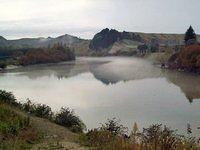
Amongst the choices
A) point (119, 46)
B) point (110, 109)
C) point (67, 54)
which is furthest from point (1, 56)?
point (110, 109)

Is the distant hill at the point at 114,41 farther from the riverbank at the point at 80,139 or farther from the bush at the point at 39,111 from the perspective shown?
the riverbank at the point at 80,139

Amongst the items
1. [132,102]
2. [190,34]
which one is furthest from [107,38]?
[132,102]

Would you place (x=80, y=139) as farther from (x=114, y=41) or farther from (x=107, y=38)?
(x=107, y=38)

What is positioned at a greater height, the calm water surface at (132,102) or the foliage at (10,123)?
the foliage at (10,123)

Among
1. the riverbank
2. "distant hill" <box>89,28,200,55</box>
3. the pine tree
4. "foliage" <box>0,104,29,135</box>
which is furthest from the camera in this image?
"distant hill" <box>89,28,200,55</box>

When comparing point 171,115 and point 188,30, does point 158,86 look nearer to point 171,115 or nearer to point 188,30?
point 171,115

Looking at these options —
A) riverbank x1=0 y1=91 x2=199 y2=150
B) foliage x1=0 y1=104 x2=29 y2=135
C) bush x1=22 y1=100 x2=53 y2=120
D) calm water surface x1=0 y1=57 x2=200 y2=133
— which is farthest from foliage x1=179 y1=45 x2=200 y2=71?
foliage x1=0 y1=104 x2=29 y2=135

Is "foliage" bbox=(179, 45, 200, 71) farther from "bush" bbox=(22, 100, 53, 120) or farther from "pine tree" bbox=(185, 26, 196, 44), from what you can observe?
"bush" bbox=(22, 100, 53, 120)

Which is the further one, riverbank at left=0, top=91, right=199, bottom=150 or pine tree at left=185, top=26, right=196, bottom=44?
pine tree at left=185, top=26, right=196, bottom=44

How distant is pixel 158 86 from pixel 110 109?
55.3 ft

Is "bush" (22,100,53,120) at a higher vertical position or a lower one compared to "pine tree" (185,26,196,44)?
lower

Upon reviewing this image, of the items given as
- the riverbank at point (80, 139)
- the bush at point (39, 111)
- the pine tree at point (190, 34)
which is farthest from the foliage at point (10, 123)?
the pine tree at point (190, 34)

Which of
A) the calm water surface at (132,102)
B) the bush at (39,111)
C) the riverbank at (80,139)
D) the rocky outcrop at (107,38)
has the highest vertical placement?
the rocky outcrop at (107,38)

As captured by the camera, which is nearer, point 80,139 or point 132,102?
point 80,139
